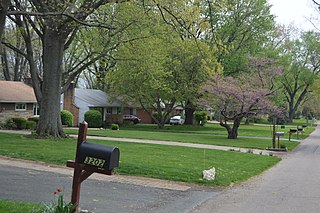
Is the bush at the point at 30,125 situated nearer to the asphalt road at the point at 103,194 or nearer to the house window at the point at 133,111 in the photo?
the asphalt road at the point at 103,194

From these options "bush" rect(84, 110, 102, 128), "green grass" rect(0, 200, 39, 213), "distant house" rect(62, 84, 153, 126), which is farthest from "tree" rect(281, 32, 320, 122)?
"green grass" rect(0, 200, 39, 213)

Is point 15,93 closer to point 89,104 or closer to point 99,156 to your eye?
point 89,104

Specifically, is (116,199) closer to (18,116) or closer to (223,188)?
(223,188)

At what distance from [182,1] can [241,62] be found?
3171 cm

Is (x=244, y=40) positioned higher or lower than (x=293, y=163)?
higher

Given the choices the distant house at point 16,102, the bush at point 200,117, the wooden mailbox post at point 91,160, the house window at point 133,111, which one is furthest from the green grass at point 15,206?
the house window at point 133,111

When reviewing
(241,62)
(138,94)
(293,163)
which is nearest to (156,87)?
(138,94)

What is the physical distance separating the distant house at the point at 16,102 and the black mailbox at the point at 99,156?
30.8 m

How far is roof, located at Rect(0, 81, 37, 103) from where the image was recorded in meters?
35.2

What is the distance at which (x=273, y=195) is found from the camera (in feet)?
32.7

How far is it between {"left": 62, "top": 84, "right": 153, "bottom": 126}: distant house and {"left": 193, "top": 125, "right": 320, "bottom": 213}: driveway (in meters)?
33.9

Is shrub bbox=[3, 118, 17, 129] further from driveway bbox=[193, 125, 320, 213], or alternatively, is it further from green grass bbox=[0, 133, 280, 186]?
Answer: driveway bbox=[193, 125, 320, 213]

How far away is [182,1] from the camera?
1324 cm

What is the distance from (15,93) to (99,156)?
3373cm
